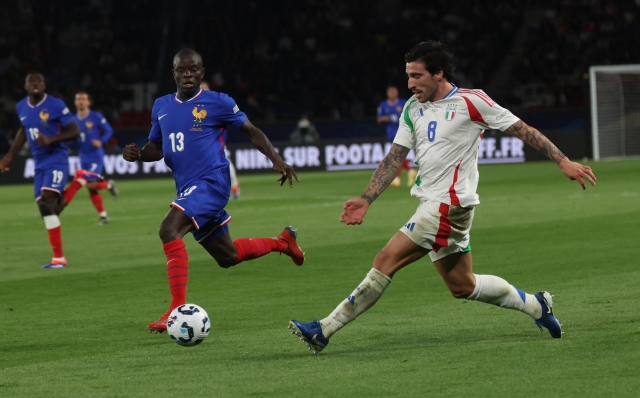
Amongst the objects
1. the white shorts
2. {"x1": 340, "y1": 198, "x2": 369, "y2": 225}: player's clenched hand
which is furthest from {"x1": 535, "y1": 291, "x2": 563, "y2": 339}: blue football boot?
{"x1": 340, "y1": 198, "x2": 369, "y2": 225}: player's clenched hand

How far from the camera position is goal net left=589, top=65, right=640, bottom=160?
27.8m

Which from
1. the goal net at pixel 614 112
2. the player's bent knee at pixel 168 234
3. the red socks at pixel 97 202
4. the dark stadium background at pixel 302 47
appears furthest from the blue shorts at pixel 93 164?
the goal net at pixel 614 112

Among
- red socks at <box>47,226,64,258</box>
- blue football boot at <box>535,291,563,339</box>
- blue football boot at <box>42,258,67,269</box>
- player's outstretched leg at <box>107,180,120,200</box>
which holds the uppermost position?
blue football boot at <box>535,291,563,339</box>

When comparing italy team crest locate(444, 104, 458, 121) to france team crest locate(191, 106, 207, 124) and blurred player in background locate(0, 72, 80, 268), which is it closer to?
france team crest locate(191, 106, 207, 124)

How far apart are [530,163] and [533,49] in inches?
251

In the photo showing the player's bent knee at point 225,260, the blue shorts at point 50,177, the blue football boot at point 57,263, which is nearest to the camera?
the player's bent knee at point 225,260

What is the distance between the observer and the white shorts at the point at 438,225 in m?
6.02

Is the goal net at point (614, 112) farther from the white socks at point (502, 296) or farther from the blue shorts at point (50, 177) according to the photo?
the white socks at point (502, 296)

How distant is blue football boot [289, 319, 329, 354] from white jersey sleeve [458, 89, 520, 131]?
59.9 inches

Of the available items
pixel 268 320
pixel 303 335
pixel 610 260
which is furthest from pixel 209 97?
pixel 610 260

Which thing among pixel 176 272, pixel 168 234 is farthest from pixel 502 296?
pixel 168 234

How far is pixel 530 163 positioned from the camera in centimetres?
2895

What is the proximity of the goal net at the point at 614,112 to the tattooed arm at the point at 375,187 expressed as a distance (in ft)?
74.3

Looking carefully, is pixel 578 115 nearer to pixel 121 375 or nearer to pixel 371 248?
pixel 371 248
